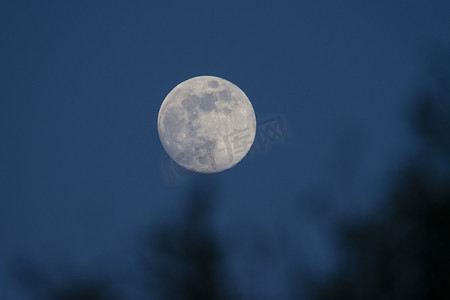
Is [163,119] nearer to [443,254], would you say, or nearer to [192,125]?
[192,125]

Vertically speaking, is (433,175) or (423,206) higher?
(433,175)

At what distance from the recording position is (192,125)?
30.0 ft

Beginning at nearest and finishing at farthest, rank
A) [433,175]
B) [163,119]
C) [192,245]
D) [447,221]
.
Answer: [447,221] → [433,175] → [192,245] → [163,119]

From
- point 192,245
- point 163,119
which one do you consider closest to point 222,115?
point 163,119

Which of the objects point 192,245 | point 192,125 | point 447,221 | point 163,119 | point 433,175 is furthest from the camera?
point 163,119

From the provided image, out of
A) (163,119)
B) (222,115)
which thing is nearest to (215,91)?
(222,115)

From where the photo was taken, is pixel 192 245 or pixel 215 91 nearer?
pixel 192 245

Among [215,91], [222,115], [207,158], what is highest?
[215,91]

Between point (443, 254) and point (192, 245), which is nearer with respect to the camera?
point (443, 254)

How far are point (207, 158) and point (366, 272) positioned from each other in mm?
6105

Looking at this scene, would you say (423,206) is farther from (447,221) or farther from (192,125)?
(192,125)

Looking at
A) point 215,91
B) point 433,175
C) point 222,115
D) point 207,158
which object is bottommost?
point 433,175

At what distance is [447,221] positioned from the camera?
3.20m

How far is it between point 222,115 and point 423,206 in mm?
6309
